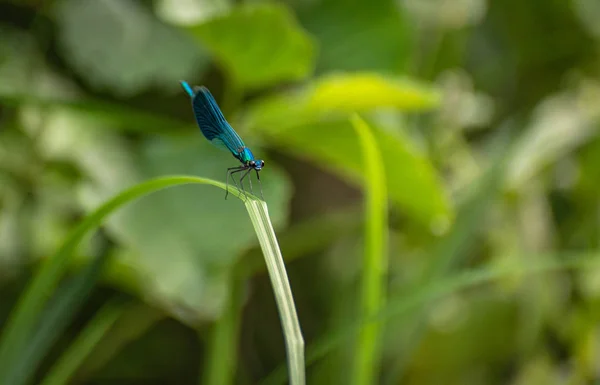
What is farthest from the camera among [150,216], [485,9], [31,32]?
[485,9]

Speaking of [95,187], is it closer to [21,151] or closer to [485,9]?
[21,151]

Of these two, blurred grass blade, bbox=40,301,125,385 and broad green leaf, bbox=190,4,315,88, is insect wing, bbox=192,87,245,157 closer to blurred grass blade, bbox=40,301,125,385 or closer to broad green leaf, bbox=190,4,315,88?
broad green leaf, bbox=190,4,315,88

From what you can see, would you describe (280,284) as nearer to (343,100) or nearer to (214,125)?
(214,125)

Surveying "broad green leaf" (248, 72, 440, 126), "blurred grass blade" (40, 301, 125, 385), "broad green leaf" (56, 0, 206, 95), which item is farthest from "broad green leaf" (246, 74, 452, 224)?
"blurred grass blade" (40, 301, 125, 385)

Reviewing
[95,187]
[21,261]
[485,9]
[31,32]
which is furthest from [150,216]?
[485,9]

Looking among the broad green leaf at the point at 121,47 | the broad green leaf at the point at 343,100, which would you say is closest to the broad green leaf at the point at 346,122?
the broad green leaf at the point at 343,100

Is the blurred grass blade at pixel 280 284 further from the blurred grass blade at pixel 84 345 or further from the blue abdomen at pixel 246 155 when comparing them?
the blurred grass blade at pixel 84 345
